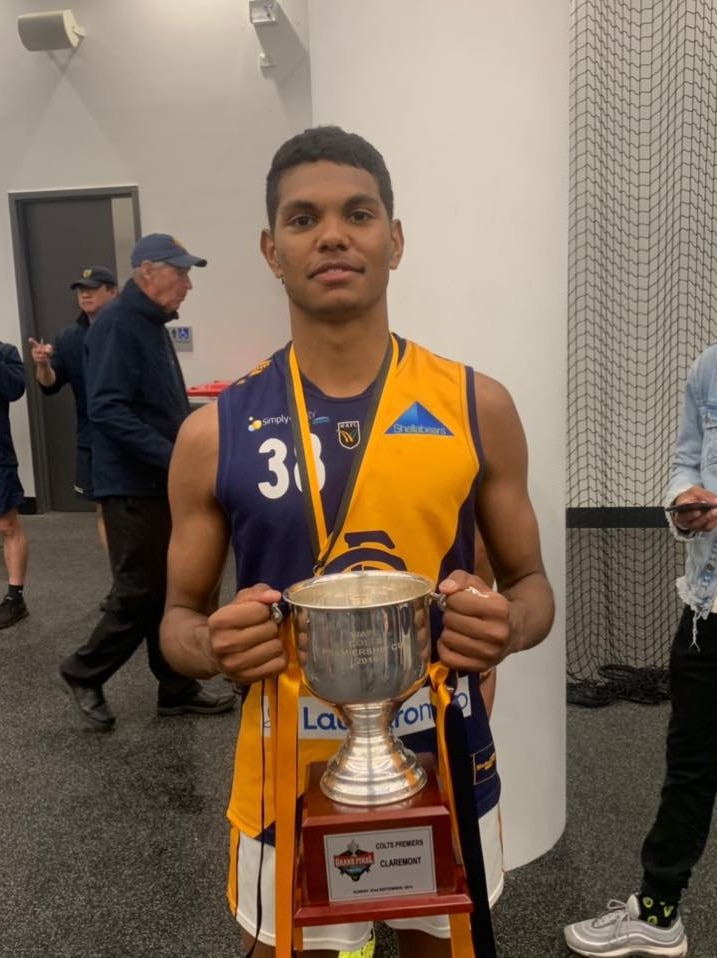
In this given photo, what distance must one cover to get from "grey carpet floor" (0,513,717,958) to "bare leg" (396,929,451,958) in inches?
30.1

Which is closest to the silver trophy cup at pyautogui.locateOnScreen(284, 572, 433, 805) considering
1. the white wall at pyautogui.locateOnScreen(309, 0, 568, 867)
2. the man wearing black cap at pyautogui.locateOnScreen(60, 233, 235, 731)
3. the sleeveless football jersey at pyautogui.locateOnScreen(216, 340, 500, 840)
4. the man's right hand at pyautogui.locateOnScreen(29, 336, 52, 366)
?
the sleeveless football jersey at pyautogui.locateOnScreen(216, 340, 500, 840)

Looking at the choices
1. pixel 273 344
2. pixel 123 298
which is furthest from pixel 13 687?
pixel 273 344

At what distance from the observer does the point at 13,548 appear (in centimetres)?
432

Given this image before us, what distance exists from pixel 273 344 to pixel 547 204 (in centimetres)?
442

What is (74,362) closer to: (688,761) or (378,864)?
(688,761)

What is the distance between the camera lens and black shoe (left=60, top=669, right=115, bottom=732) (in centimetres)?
310

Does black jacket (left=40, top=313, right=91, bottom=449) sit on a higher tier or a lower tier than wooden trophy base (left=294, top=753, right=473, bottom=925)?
higher

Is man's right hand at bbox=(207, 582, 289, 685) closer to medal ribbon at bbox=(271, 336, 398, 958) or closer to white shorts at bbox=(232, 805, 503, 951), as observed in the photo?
medal ribbon at bbox=(271, 336, 398, 958)

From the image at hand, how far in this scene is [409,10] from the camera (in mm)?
1824

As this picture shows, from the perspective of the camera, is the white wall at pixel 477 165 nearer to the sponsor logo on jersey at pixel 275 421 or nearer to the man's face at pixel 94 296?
the sponsor logo on jersey at pixel 275 421

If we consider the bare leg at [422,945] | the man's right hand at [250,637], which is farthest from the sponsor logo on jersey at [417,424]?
the bare leg at [422,945]

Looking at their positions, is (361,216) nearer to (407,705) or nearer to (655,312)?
(407,705)

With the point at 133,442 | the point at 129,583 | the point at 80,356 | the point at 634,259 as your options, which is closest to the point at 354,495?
the point at 133,442

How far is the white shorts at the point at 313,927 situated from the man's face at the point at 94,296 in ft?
11.4
